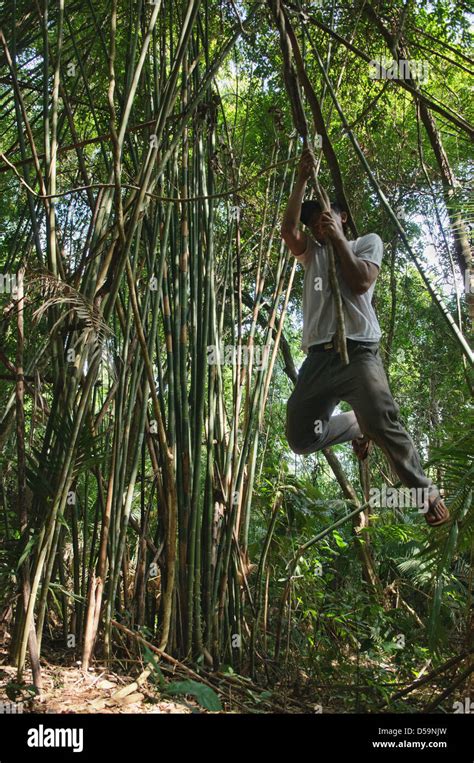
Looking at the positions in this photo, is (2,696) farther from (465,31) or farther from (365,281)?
(465,31)

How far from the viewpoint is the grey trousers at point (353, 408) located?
79.7 inches

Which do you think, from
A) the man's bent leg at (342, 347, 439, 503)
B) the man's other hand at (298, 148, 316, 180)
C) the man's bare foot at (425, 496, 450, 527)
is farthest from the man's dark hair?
the man's bare foot at (425, 496, 450, 527)

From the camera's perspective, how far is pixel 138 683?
1.90 meters

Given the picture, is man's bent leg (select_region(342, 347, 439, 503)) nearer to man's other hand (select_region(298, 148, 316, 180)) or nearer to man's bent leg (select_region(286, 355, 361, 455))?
man's bent leg (select_region(286, 355, 361, 455))

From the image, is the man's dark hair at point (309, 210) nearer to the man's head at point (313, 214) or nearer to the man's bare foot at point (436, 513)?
the man's head at point (313, 214)

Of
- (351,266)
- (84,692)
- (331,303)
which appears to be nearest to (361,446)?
(331,303)

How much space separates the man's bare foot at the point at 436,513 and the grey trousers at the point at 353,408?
1.0 inches

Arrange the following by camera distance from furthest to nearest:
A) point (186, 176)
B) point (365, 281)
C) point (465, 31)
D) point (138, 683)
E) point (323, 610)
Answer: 1. point (465, 31)
2. point (323, 610)
3. point (186, 176)
4. point (365, 281)
5. point (138, 683)

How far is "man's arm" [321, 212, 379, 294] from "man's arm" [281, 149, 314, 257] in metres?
0.12

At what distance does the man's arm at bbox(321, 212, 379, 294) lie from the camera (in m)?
1.90

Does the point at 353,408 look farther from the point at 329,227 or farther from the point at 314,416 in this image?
the point at 329,227

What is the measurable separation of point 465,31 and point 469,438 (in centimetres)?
293

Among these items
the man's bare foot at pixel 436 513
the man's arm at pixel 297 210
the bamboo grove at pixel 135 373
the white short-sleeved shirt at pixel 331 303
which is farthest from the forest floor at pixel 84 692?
the man's arm at pixel 297 210
